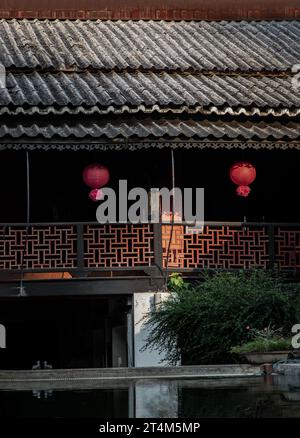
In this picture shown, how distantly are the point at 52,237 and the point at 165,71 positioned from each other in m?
3.73

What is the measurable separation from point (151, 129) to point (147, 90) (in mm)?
1118

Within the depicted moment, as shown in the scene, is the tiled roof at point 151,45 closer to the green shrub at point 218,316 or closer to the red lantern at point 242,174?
the red lantern at point 242,174

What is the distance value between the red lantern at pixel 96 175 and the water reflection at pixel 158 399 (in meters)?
6.72

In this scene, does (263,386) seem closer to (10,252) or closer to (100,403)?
(100,403)

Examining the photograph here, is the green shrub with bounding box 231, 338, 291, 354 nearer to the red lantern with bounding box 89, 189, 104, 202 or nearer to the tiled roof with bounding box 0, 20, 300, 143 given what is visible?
the tiled roof with bounding box 0, 20, 300, 143

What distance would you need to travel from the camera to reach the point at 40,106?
18.7 metres

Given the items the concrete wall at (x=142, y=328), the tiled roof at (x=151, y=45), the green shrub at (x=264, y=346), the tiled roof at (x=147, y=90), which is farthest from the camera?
the tiled roof at (x=151, y=45)

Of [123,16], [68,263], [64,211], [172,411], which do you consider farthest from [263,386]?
[123,16]

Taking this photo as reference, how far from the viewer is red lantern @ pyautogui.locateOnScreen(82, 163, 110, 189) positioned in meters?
18.9

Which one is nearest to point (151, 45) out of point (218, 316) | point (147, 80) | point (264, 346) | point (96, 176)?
point (147, 80)

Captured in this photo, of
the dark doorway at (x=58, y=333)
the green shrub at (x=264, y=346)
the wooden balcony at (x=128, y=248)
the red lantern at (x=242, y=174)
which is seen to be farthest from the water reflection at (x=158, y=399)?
the dark doorway at (x=58, y=333)

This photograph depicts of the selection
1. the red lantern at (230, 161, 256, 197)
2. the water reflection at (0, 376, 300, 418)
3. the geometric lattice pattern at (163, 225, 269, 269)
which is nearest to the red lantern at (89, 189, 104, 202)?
the geometric lattice pattern at (163, 225, 269, 269)

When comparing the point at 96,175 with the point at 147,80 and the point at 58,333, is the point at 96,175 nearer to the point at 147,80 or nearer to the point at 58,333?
the point at 147,80

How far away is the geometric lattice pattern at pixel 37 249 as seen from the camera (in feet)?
61.6
